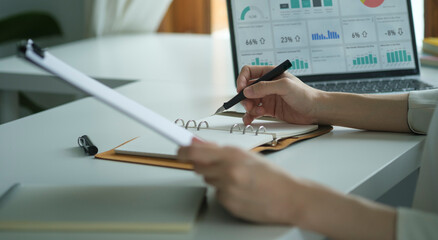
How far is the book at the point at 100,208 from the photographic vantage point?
72cm

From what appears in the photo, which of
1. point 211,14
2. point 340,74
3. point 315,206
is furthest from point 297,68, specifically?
point 211,14

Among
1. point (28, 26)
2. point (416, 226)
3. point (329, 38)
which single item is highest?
point (28, 26)

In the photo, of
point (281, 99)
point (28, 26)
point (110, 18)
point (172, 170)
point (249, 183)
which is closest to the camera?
point (249, 183)

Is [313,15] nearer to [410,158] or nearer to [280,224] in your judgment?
[410,158]

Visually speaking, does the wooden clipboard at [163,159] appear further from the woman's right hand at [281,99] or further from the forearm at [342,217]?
the forearm at [342,217]

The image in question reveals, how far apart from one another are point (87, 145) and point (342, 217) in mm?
532

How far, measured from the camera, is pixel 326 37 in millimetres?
1593

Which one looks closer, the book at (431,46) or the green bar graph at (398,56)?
the green bar graph at (398,56)

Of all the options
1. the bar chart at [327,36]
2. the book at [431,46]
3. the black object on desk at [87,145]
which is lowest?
the black object on desk at [87,145]

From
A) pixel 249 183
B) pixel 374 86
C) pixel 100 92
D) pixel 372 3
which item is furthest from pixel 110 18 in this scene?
pixel 249 183

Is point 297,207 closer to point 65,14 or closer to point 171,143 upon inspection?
point 171,143

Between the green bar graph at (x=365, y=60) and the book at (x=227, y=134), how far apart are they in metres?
0.47

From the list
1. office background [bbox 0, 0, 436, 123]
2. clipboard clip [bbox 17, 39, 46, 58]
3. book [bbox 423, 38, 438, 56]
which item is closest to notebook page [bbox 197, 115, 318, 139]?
clipboard clip [bbox 17, 39, 46, 58]

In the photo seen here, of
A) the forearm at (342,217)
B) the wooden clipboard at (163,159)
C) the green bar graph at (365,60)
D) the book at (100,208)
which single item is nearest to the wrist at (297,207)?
the forearm at (342,217)
